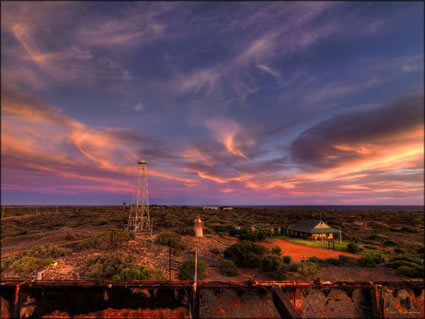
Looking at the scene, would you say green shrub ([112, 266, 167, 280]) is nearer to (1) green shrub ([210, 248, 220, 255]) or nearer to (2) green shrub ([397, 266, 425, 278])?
(1) green shrub ([210, 248, 220, 255])

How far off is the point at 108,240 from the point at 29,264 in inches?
259

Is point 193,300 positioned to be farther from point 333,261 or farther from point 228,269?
point 333,261

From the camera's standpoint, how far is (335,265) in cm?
1952

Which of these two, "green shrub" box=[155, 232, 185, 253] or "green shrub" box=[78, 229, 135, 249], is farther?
"green shrub" box=[155, 232, 185, 253]

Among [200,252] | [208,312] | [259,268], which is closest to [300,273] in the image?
[259,268]

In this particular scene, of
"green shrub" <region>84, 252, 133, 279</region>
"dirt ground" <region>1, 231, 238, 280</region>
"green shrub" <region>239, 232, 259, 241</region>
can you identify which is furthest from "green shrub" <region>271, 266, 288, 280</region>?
"green shrub" <region>239, 232, 259, 241</region>

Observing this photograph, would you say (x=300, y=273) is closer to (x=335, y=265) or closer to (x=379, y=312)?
(x=335, y=265)

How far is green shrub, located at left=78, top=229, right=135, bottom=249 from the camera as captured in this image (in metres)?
20.9

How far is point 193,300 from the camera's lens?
298cm

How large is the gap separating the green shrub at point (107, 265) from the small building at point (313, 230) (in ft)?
80.5

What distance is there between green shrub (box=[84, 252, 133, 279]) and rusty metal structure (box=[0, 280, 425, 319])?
13331mm

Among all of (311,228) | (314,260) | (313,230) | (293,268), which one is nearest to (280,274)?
(293,268)

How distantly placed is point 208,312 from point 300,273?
15.9 m

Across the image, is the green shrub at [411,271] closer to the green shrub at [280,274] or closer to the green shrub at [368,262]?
the green shrub at [368,262]
